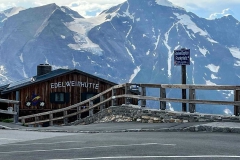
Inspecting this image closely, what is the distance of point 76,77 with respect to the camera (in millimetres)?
41281

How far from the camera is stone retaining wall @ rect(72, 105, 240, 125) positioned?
53.9 ft

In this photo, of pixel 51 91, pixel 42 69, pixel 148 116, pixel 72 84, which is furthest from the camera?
pixel 42 69

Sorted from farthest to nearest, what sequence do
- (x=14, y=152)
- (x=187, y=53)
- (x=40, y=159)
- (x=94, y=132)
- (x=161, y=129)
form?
(x=187, y=53) → (x=94, y=132) → (x=161, y=129) → (x=14, y=152) → (x=40, y=159)

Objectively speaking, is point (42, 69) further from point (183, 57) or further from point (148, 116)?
point (183, 57)

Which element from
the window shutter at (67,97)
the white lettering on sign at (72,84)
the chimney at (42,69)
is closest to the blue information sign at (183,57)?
the white lettering on sign at (72,84)

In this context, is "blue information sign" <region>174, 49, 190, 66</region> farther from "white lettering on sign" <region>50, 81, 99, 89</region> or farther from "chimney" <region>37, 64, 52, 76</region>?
"chimney" <region>37, 64, 52, 76</region>

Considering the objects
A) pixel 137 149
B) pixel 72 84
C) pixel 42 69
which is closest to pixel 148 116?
pixel 137 149

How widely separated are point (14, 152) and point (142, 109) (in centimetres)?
938

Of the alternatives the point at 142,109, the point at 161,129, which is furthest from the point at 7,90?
the point at 161,129

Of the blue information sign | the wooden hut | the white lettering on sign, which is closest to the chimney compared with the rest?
the wooden hut

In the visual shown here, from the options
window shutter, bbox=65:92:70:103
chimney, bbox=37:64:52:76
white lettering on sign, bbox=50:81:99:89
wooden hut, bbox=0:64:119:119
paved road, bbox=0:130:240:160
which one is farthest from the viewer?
chimney, bbox=37:64:52:76

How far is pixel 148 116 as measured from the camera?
19312 mm

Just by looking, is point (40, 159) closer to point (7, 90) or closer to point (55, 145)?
point (55, 145)

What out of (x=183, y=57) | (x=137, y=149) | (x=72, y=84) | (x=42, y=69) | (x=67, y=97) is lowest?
(x=137, y=149)
